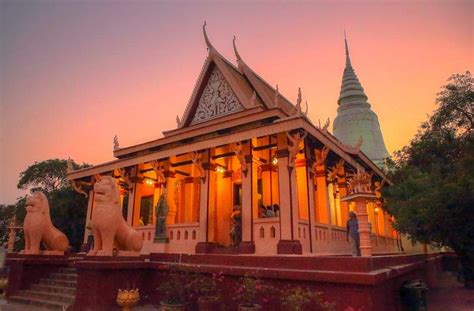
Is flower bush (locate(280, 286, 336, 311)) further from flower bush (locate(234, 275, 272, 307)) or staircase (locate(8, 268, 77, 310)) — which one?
staircase (locate(8, 268, 77, 310))

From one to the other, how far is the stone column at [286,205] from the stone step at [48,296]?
589cm

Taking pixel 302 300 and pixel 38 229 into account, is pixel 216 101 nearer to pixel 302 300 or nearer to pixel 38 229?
pixel 38 229

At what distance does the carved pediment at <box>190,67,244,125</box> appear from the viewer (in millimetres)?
14910

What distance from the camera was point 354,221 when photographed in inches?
368

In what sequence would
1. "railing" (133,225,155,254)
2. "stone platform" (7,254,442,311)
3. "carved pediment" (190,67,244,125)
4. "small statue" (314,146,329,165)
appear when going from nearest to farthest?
1. "stone platform" (7,254,442,311)
2. "small statue" (314,146,329,165)
3. "railing" (133,225,155,254)
4. "carved pediment" (190,67,244,125)

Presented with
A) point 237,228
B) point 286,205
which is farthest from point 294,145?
point 237,228

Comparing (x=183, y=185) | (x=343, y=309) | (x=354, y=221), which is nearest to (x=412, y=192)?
(x=354, y=221)

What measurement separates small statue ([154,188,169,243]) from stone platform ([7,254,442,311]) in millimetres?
3743

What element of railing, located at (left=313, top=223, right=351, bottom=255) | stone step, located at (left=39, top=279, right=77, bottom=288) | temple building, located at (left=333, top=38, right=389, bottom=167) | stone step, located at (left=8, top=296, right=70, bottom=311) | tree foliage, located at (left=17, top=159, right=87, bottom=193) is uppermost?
temple building, located at (left=333, top=38, right=389, bottom=167)

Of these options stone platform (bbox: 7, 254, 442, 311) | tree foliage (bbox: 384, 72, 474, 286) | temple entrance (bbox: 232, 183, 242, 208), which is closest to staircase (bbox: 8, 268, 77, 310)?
stone platform (bbox: 7, 254, 442, 311)

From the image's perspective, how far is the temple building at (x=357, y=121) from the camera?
31.9 meters

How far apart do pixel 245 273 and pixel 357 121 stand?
2963 cm

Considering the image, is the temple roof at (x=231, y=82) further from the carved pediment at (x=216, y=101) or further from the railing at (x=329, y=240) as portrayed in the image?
the railing at (x=329, y=240)

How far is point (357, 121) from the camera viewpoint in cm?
3344
